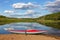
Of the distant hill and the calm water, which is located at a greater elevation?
the distant hill

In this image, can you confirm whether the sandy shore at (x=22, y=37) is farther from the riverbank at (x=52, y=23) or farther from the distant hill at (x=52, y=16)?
the distant hill at (x=52, y=16)

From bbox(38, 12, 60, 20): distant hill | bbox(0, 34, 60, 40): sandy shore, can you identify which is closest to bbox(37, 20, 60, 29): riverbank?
bbox(38, 12, 60, 20): distant hill

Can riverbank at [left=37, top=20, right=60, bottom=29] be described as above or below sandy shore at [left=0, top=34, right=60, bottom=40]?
above

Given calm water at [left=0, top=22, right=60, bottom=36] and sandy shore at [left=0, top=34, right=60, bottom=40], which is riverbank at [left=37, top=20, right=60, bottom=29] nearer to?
calm water at [left=0, top=22, right=60, bottom=36]

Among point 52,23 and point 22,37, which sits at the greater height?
point 52,23

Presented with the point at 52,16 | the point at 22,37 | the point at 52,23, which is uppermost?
the point at 52,16

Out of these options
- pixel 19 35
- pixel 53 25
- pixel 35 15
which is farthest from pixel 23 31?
pixel 53 25

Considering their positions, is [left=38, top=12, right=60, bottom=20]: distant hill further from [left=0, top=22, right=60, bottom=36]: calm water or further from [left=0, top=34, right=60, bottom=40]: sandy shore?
[left=0, top=34, right=60, bottom=40]: sandy shore

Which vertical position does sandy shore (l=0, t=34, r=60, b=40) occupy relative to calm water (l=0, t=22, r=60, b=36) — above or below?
below

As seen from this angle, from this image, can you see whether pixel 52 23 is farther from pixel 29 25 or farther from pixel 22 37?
pixel 22 37

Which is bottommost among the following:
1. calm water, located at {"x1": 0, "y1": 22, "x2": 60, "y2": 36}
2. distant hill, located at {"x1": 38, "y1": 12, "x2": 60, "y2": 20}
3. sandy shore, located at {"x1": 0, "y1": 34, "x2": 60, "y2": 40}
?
sandy shore, located at {"x1": 0, "y1": 34, "x2": 60, "y2": 40}

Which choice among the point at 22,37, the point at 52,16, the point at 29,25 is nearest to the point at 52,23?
the point at 52,16

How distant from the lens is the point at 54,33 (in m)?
2.53

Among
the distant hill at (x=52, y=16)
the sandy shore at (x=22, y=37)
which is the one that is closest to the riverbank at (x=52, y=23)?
the distant hill at (x=52, y=16)
